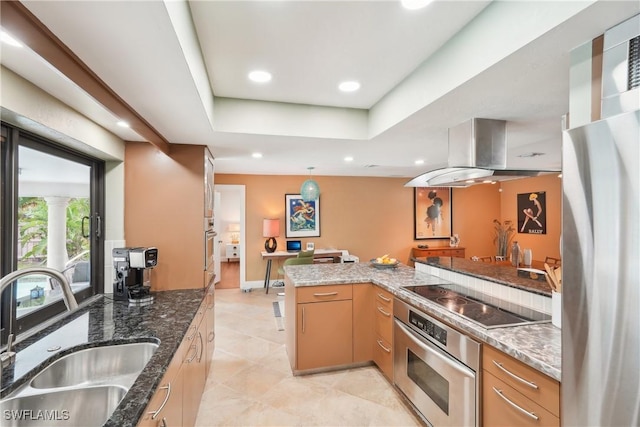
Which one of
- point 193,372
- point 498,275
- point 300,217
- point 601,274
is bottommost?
point 193,372

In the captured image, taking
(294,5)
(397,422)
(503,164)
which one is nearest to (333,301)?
(397,422)

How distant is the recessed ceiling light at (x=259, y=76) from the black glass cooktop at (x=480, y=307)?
1931mm

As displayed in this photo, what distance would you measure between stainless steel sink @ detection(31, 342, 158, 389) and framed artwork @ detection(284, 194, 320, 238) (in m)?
4.57

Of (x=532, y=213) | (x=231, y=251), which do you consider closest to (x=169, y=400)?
(x=532, y=213)

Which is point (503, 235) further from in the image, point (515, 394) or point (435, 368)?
point (515, 394)

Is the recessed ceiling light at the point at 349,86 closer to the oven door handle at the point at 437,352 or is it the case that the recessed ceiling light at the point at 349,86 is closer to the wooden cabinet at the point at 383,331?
the wooden cabinet at the point at 383,331

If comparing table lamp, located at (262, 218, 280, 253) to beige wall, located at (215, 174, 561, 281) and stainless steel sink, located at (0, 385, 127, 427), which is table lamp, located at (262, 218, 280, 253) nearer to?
beige wall, located at (215, 174, 561, 281)

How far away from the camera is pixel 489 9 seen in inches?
51.9

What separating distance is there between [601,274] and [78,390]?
78.4 inches

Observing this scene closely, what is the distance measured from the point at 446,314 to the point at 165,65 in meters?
1.98

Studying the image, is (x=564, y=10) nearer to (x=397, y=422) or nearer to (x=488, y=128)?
(x=488, y=128)

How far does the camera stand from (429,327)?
76.7 inches

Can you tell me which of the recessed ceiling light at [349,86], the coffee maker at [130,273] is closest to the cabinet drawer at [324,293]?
the coffee maker at [130,273]

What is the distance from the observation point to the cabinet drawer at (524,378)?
1177 mm
